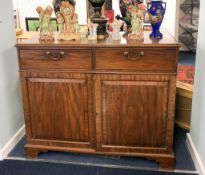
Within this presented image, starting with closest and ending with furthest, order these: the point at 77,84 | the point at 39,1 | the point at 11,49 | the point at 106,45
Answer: the point at 106,45, the point at 77,84, the point at 11,49, the point at 39,1

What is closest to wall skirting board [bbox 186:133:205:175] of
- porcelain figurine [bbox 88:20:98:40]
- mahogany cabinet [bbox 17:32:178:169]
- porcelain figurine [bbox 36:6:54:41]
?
mahogany cabinet [bbox 17:32:178:169]

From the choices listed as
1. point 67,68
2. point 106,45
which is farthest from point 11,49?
point 106,45

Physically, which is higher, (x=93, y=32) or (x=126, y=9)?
(x=126, y=9)

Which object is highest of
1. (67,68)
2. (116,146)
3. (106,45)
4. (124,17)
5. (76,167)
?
(124,17)

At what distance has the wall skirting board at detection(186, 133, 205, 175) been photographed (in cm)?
183

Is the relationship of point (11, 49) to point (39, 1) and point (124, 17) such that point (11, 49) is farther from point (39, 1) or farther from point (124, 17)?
point (39, 1)

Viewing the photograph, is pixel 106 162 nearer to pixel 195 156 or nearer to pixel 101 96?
pixel 101 96

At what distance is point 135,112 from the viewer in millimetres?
1870

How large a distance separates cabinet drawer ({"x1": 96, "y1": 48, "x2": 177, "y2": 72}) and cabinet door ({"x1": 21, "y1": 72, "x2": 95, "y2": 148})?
0.18 metres

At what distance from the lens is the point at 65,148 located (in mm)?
2035

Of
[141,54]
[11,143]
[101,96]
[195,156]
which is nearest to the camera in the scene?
[141,54]

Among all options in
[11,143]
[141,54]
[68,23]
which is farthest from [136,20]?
[11,143]

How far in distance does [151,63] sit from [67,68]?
54 cm

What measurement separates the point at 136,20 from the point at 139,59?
268 millimetres
